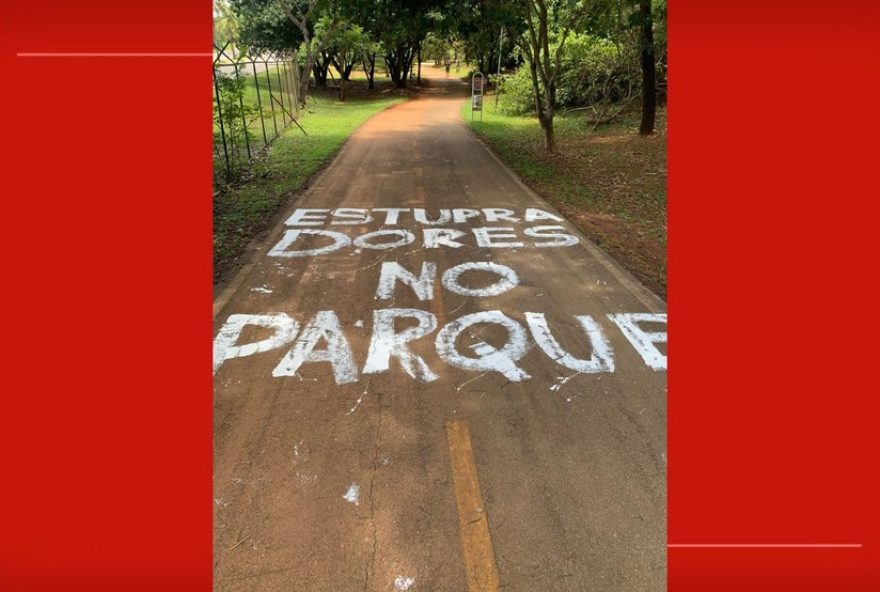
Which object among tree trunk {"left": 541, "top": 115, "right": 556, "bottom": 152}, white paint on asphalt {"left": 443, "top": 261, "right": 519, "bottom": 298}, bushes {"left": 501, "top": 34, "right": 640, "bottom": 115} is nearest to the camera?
white paint on asphalt {"left": 443, "top": 261, "right": 519, "bottom": 298}

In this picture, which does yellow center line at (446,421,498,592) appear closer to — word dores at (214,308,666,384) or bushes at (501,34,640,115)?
word dores at (214,308,666,384)

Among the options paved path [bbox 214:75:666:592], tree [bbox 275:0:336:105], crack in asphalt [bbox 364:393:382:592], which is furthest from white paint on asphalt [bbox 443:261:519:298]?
tree [bbox 275:0:336:105]

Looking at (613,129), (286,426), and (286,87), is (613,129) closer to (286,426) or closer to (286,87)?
(286,87)

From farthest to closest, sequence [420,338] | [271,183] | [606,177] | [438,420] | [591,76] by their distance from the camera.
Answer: [591,76] → [606,177] → [271,183] → [420,338] → [438,420]

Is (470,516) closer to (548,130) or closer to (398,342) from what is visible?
(398,342)

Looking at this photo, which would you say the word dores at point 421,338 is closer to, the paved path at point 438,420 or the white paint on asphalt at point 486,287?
the paved path at point 438,420

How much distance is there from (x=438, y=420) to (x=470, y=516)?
3.37 ft

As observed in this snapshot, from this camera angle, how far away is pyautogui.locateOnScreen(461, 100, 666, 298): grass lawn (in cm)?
915

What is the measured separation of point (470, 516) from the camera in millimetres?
3529

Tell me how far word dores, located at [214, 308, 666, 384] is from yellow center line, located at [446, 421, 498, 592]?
910 millimetres

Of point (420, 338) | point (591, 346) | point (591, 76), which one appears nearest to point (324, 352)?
point (420, 338)

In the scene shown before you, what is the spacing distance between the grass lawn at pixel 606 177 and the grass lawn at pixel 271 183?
513cm

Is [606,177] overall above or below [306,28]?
below

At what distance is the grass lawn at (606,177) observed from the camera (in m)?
9.15
